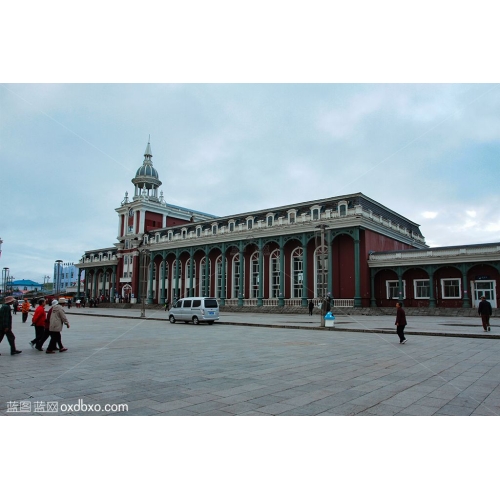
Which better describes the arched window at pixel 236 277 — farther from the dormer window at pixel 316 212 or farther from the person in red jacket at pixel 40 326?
the person in red jacket at pixel 40 326

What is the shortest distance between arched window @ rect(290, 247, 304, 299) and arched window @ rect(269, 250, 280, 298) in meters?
2.30

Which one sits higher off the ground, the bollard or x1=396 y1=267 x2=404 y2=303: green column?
x1=396 y1=267 x2=404 y2=303: green column

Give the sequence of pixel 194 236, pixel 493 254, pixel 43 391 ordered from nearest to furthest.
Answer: pixel 43 391, pixel 493 254, pixel 194 236

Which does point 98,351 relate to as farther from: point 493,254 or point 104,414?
point 493,254

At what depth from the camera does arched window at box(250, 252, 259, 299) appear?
153ft

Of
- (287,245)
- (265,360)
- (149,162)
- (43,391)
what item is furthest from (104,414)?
(149,162)

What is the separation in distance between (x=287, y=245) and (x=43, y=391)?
38700 mm

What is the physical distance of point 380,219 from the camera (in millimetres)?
41719

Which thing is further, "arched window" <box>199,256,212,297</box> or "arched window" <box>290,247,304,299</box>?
"arched window" <box>199,256,212,297</box>

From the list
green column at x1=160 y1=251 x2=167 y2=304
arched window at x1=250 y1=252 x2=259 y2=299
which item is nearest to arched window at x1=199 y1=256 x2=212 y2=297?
green column at x1=160 y1=251 x2=167 y2=304

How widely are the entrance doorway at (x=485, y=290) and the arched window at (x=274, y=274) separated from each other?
19.4m

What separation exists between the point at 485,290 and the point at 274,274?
21011mm

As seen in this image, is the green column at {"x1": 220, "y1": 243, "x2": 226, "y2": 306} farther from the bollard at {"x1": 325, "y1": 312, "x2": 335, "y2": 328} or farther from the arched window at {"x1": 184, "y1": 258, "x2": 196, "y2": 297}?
the bollard at {"x1": 325, "y1": 312, "x2": 335, "y2": 328}

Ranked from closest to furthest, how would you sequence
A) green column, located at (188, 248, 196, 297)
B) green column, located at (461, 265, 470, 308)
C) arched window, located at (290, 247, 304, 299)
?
green column, located at (461, 265, 470, 308) < arched window, located at (290, 247, 304, 299) < green column, located at (188, 248, 196, 297)
